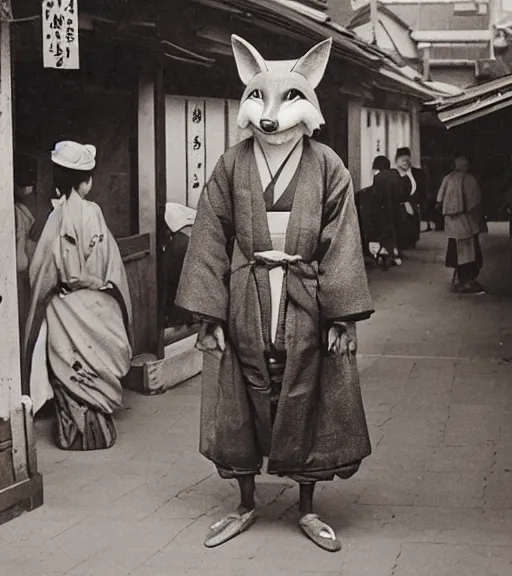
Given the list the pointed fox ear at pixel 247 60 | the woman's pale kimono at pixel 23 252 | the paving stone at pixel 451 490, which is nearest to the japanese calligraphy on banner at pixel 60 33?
the pointed fox ear at pixel 247 60

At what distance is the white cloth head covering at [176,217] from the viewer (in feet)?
36.2

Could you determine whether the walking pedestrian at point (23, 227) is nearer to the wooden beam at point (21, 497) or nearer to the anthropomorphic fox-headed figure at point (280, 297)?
the wooden beam at point (21, 497)

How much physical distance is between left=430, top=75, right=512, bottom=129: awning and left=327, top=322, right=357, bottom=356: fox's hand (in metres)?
6.05

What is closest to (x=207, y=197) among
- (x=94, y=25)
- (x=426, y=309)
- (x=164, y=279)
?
(x=94, y=25)

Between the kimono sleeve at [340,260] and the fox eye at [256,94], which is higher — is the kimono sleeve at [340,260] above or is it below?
below

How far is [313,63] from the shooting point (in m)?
6.64

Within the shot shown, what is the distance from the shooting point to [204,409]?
6.62 meters

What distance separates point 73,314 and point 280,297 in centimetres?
276

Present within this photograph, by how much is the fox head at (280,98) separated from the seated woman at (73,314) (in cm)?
245

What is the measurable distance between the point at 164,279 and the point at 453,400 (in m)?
2.86

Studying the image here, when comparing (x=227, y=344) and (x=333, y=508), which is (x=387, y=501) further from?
(x=227, y=344)

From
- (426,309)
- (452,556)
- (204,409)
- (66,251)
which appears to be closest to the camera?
(452,556)

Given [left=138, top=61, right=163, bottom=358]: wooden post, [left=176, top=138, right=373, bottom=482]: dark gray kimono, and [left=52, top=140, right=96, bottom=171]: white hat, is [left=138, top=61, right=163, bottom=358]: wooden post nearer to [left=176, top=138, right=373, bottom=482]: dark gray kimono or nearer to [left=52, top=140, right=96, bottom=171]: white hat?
[left=52, top=140, right=96, bottom=171]: white hat

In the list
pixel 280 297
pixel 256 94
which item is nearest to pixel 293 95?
pixel 256 94
